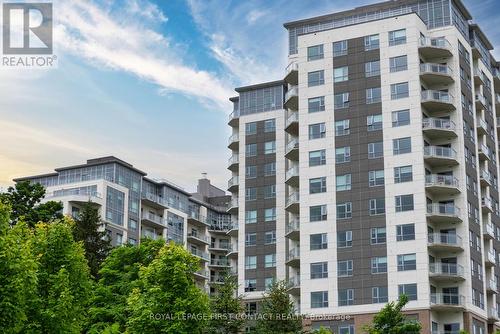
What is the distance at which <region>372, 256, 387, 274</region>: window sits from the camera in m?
78.9

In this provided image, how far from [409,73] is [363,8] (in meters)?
10.8

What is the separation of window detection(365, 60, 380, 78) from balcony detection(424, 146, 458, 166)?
9045mm

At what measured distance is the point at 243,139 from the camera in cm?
9994

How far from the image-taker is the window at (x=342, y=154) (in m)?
83.3

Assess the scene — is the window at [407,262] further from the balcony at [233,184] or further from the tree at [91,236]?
the balcony at [233,184]

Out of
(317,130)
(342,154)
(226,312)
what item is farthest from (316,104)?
(226,312)

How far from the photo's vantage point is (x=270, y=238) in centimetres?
9531

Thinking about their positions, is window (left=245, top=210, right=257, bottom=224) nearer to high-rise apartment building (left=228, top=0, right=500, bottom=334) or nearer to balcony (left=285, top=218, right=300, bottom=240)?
high-rise apartment building (left=228, top=0, right=500, bottom=334)

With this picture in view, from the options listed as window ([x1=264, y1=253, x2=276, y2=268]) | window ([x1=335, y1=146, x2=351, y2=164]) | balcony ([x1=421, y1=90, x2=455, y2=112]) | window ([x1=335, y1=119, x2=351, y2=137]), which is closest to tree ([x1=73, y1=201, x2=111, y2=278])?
window ([x1=264, y1=253, x2=276, y2=268])

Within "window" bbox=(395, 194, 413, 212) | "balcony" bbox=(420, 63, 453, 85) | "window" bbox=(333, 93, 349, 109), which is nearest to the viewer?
"window" bbox=(395, 194, 413, 212)

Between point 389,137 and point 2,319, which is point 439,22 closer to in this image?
point 389,137

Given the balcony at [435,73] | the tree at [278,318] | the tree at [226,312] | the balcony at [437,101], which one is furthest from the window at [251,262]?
the tree at [226,312]

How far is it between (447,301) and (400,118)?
1779 cm

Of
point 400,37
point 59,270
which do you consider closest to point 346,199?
point 400,37
